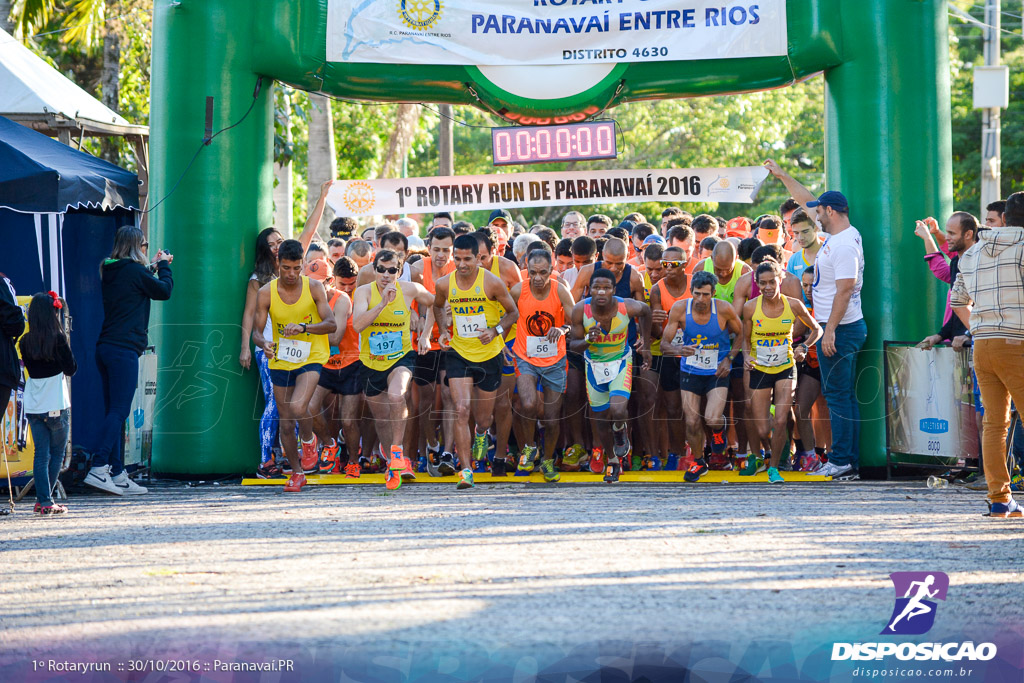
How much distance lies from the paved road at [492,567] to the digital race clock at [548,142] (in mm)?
2981

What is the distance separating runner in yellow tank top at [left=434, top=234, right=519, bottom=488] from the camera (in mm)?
9281

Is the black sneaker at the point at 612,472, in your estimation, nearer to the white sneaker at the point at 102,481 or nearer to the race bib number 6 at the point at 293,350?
the race bib number 6 at the point at 293,350

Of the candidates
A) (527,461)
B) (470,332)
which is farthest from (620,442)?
(470,332)

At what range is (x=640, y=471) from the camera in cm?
1027

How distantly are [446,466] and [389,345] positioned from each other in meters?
1.07

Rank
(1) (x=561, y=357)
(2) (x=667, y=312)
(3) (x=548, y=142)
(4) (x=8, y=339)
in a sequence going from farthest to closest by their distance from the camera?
(3) (x=548, y=142) → (2) (x=667, y=312) → (1) (x=561, y=357) → (4) (x=8, y=339)

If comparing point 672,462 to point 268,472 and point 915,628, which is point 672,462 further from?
point 915,628

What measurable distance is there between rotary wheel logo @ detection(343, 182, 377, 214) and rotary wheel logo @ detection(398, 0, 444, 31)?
1435 millimetres

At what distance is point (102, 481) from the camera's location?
9250 millimetres

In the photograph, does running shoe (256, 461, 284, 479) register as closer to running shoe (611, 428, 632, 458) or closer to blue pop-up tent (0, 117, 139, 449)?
blue pop-up tent (0, 117, 139, 449)

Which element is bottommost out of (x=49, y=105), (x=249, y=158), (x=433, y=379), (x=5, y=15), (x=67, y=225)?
(x=433, y=379)

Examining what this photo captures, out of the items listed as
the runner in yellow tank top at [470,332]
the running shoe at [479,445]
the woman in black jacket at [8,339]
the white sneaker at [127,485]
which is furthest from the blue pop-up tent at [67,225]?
the running shoe at [479,445]

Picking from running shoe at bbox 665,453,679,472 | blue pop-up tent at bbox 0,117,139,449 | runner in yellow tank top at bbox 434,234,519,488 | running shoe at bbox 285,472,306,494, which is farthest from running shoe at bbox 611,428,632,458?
blue pop-up tent at bbox 0,117,139,449

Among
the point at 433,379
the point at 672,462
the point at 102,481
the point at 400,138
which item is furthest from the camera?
the point at 400,138
